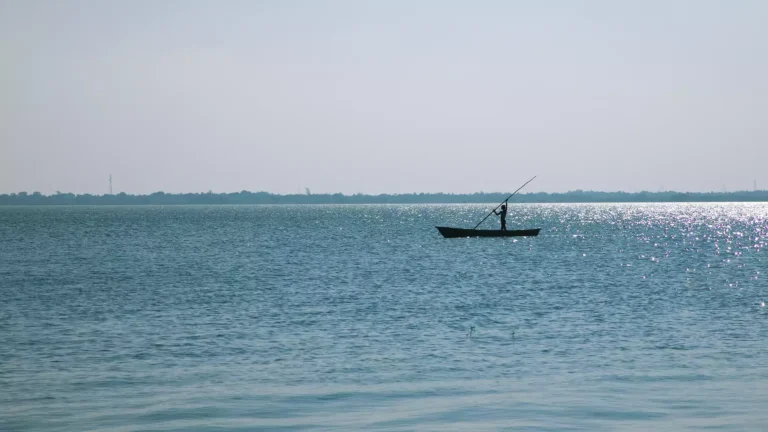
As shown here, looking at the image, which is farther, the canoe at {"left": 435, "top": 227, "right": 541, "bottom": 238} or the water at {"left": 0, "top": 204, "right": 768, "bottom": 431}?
the canoe at {"left": 435, "top": 227, "right": 541, "bottom": 238}

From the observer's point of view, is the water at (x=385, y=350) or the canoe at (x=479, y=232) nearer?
the water at (x=385, y=350)

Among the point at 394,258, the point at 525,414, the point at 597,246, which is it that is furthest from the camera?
the point at 597,246

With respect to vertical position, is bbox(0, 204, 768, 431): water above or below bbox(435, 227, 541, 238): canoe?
below

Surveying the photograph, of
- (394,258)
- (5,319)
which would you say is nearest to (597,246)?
(394,258)

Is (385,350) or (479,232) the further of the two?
(479,232)

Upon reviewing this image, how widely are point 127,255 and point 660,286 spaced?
42.2 metres

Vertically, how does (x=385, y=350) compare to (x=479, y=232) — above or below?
below

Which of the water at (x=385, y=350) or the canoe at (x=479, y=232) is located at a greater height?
the canoe at (x=479, y=232)

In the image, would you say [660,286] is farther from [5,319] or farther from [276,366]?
[5,319]

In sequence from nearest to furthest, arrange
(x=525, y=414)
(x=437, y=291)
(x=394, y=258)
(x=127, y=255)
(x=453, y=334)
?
(x=525, y=414)
(x=453, y=334)
(x=437, y=291)
(x=394, y=258)
(x=127, y=255)

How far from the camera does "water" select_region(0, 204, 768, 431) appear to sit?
15.5m

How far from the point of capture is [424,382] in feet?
60.3

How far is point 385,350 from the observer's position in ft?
74.2

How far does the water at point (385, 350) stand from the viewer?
15453 mm
